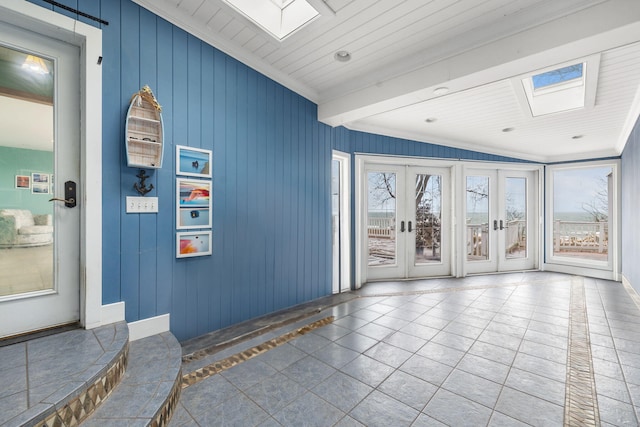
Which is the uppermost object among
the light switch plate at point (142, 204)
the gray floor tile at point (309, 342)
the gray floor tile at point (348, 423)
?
the light switch plate at point (142, 204)

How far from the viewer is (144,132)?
86.1 inches

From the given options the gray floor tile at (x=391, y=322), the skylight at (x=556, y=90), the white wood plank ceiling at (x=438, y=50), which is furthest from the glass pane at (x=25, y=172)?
the skylight at (x=556, y=90)

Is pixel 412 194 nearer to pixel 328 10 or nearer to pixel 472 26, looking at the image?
pixel 472 26

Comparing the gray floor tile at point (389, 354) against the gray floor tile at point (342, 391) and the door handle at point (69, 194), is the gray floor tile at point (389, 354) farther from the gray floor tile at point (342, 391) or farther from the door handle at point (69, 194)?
the door handle at point (69, 194)

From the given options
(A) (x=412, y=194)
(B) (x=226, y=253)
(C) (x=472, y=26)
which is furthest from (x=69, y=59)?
(A) (x=412, y=194)

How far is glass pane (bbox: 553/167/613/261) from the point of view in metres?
5.79

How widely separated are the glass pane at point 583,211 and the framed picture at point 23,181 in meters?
7.92

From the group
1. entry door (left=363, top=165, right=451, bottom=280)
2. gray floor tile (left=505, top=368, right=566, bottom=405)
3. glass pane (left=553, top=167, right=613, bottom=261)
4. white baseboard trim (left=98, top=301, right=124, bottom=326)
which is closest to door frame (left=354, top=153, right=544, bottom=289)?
entry door (left=363, top=165, right=451, bottom=280)

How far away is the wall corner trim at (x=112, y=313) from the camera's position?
202cm

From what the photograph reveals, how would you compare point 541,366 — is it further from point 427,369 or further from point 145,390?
point 145,390

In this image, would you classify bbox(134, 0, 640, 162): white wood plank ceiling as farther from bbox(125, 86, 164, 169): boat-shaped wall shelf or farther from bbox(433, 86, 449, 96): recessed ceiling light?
bbox(125, 86, 164, 169): boat-shaped wall shelf

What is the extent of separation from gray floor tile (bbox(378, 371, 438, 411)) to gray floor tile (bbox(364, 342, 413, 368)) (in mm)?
170

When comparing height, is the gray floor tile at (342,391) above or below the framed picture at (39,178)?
below

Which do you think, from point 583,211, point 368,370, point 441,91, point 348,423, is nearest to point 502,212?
point 583,211
